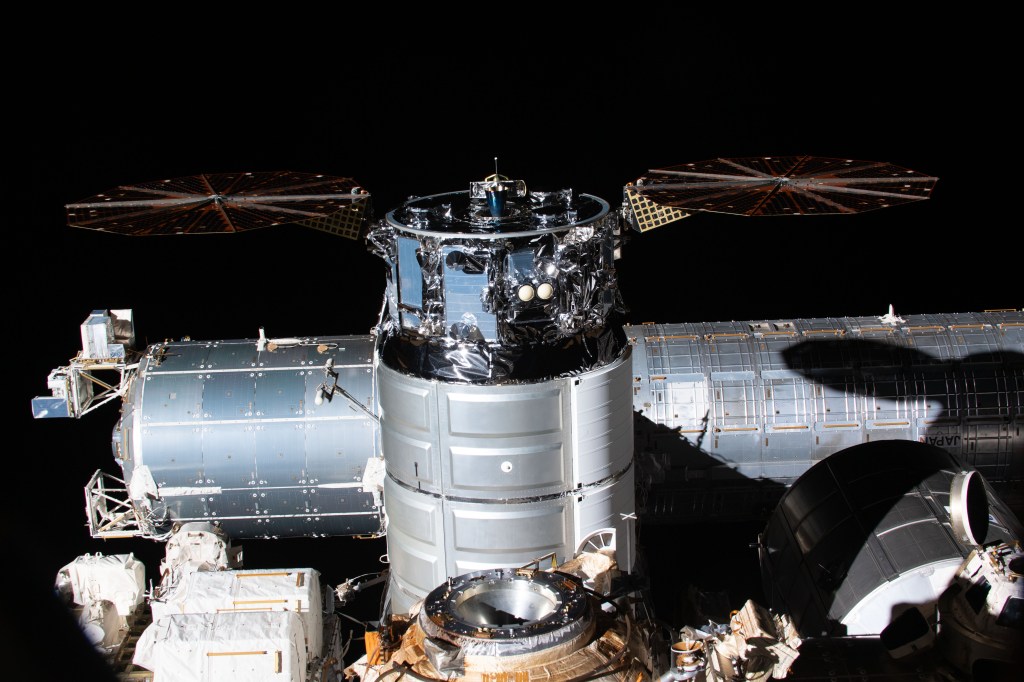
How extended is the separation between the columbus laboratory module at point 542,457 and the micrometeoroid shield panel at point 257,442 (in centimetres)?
3

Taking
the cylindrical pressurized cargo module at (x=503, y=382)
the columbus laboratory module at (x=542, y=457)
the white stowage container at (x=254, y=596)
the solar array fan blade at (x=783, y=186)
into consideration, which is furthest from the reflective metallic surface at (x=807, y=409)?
the white stowage container at (x=254, y=596)

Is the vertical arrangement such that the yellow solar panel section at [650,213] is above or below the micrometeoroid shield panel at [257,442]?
above

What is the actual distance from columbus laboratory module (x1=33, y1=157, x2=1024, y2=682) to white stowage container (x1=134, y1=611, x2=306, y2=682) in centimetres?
2

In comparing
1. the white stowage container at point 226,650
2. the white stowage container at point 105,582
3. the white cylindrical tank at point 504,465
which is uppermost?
the white cylindrical tank at point 504,465

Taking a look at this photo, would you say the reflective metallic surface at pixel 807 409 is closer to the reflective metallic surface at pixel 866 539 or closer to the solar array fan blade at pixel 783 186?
the reflective metallic surface at pixel 866 539

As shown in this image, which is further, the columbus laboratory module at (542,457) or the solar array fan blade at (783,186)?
the solar array fan blade at (783,186)

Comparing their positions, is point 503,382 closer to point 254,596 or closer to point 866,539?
point 254,596

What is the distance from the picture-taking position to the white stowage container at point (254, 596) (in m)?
8.02

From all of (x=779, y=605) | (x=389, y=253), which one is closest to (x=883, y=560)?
(x=779, y=605)

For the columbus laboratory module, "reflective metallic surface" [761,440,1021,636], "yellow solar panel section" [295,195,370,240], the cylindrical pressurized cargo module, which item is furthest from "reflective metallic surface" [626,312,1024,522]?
"yellow solar panel section" [295,195,370,240]

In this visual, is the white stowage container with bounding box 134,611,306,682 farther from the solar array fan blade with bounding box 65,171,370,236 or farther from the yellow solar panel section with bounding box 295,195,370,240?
the yellow solar panel section with bounding box 295,195,370,240

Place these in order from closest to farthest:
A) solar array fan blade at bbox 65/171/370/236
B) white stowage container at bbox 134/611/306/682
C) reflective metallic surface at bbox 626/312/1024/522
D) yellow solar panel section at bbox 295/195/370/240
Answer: white stowage container at bbox 134/611/306/682, solar array fan blade at bbox 65/171/370/236, yellow solar panel section at bbox 295/195/370/240, reflective metallic surface at bbox 626/312/1024/522

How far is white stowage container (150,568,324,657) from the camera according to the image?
8.02 m

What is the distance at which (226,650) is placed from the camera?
7.39m
